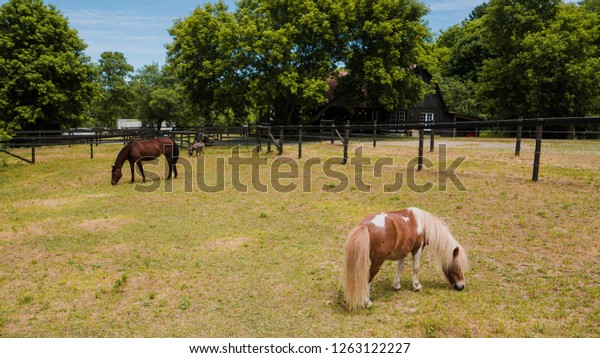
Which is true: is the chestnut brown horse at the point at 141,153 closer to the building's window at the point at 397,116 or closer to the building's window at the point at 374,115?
the building's window at the point at 374,115

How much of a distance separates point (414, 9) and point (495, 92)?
10392 mm

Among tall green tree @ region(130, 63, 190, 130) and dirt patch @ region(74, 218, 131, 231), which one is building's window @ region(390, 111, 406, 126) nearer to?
tall green tree @ region(130, 63, 190, 130)

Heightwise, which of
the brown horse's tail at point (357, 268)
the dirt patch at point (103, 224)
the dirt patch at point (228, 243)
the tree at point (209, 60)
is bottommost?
the dirt patch at point (103, 224)

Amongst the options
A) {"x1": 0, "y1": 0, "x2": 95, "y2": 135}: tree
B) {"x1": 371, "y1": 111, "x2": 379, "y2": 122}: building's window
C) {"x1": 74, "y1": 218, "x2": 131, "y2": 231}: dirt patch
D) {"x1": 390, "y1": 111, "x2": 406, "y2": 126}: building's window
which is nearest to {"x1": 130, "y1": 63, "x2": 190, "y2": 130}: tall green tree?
{"x1": 0, "y1": 0, "x2": 95, "y2": 135}: tree

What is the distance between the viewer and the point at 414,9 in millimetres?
29812

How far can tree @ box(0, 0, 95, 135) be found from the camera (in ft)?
90.7

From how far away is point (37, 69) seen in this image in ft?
92.9

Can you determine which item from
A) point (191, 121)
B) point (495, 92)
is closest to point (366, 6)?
point (495, 92)

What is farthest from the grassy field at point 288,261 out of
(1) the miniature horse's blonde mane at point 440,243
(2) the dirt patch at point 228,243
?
(1) the miniature horse's blonde mane at point 440,243

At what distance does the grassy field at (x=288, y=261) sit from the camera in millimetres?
4223

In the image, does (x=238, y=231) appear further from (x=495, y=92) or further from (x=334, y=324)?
(x=495, y=92)

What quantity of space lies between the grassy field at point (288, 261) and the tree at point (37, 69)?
2066cm

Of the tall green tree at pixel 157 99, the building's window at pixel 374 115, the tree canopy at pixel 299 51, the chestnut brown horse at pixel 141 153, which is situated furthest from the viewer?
the tall green tree at pixel 157 99

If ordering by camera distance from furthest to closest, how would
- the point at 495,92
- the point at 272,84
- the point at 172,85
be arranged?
the point at 172,85
the point at 495,92
the point at 272,84
